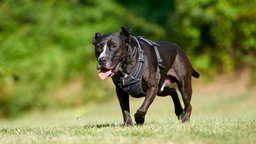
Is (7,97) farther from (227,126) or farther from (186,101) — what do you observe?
(227,126)

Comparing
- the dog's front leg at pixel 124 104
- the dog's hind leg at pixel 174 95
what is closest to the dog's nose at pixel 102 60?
the dog's front leg at pixel 124 104

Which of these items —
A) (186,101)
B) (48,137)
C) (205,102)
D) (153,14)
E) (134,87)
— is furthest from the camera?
(153,14)

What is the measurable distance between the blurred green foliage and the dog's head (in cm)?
1808

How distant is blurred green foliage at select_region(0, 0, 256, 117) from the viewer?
28.8 meters

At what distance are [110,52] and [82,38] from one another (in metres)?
22.2

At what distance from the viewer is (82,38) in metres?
32.4

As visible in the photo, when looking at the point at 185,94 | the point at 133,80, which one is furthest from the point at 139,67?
the point at 185,94

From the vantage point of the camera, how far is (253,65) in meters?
28.9

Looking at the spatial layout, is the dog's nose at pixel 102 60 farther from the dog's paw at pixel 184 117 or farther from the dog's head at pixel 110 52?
the dog's paw at pixel 184 117

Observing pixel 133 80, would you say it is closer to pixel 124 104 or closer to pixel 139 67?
pixel 139 67

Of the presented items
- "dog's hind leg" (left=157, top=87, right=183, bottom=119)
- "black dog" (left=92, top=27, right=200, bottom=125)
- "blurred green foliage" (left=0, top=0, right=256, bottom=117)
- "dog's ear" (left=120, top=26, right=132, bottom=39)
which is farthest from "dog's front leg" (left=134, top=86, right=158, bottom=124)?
"blurred green foliage" (left=0, top=0, right=256, bottom=117)

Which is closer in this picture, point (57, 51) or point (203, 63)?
point (203, 63)

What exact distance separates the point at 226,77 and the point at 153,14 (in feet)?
21.9

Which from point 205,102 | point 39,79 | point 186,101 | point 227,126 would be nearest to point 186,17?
point 205,102
